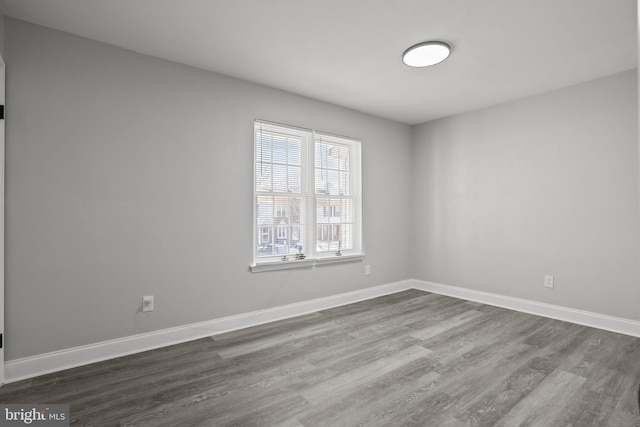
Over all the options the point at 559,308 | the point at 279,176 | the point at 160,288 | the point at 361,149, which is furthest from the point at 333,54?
the point at 559,308

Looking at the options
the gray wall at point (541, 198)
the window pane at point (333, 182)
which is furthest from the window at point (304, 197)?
the gray wall at point (541, 198)

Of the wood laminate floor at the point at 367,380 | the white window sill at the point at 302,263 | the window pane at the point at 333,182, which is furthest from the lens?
the window pane at the point at 333,182

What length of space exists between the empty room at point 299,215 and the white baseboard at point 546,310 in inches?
0.9

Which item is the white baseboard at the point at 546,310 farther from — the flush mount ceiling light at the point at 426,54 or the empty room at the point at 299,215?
the flush mount ceiling light at the point at 426,54

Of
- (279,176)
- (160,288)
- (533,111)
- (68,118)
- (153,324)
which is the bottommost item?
(153,324)

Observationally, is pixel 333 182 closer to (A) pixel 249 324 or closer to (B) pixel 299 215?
(B) pixel 299 215

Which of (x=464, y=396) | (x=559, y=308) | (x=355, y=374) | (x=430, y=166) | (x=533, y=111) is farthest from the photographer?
(x=430, y=166)

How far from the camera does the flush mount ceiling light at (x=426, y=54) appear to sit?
2697mm

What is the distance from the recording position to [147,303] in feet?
9.18

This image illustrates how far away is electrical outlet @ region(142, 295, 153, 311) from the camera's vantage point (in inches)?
110

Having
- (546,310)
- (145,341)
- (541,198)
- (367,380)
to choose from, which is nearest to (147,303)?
(145,341)

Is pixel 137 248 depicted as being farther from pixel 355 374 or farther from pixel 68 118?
pixel 355 374

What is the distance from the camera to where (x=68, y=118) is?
2.49 metres

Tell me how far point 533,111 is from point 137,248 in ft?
14.9
